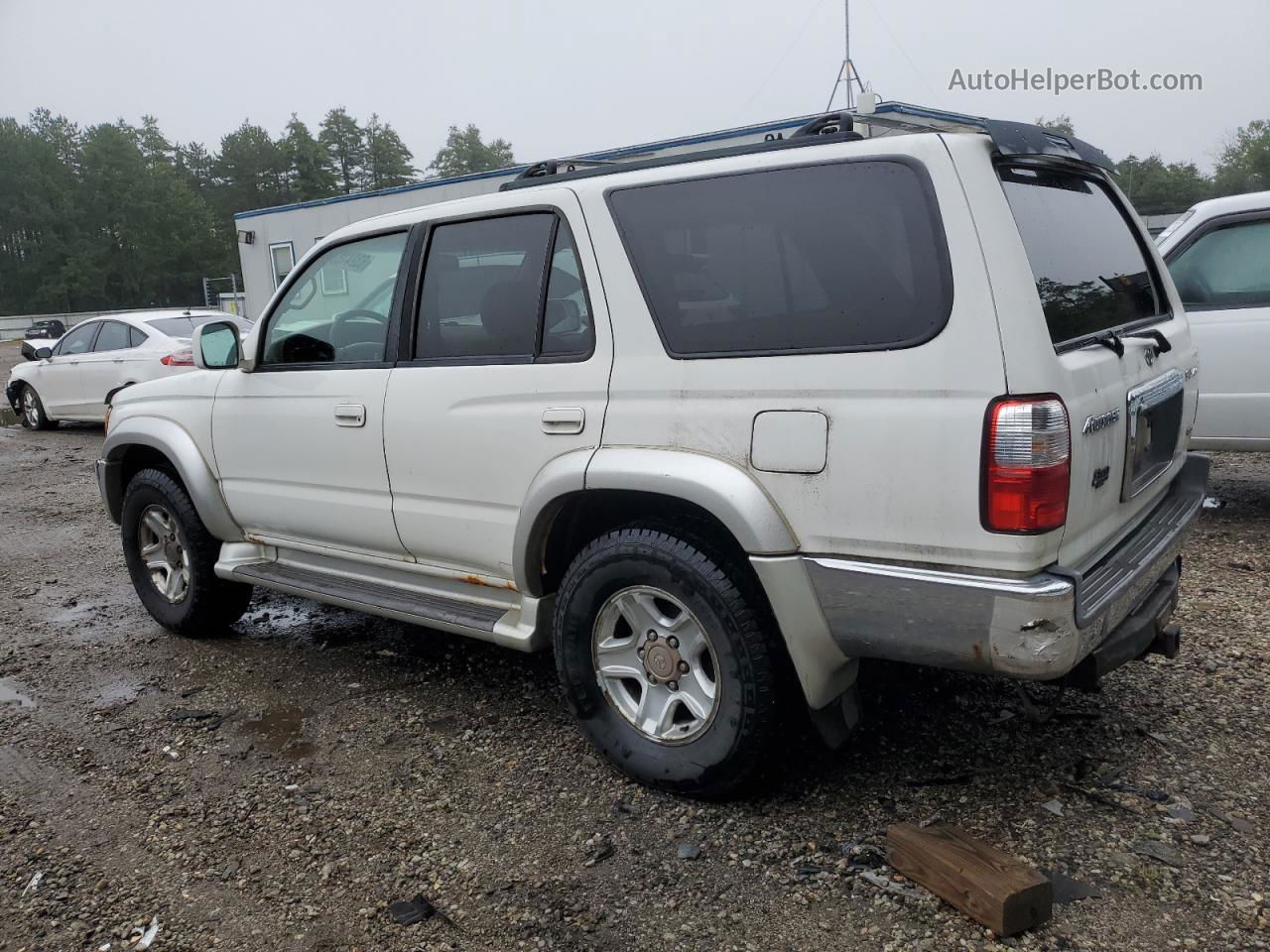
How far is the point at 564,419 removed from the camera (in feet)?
10.6

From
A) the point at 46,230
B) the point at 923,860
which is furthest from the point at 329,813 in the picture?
the point at 46,230

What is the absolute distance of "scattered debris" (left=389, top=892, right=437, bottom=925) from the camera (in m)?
2.66

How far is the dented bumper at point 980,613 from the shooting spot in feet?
8.14

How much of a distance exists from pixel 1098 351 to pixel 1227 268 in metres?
4.12

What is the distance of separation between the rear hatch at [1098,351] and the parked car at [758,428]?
0.01 meters

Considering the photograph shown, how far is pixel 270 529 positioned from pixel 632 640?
202cm

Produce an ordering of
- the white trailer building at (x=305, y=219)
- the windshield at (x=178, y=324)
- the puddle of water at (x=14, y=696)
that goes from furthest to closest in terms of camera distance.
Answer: the white trailer building at (x=305, y=219) < the windshield at (x=178, y=324) < the puddle of water at (x=14, y=696)

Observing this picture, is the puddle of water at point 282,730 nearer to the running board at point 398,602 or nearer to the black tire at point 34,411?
the running board at point 398,602

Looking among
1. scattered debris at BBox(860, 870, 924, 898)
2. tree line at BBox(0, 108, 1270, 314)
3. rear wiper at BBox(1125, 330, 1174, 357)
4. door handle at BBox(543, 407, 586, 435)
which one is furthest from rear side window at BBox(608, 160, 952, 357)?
tree line at BBox(0, 108, 1270, 314)

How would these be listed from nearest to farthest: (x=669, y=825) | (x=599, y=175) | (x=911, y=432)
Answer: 1. (x=911, y=432)
2. (x=669, y=825)
3. (x=599, y=175)

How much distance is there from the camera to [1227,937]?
2.41m

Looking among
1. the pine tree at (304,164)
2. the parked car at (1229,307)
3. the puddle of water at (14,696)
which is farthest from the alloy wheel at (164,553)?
the pine tree at (304,164)

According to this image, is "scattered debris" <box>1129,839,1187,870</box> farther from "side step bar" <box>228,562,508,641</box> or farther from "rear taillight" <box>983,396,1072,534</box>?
"side step bar" <box>228,562,508,641</box>

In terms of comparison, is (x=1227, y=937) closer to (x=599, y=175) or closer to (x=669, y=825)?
(x=669, y=825)
